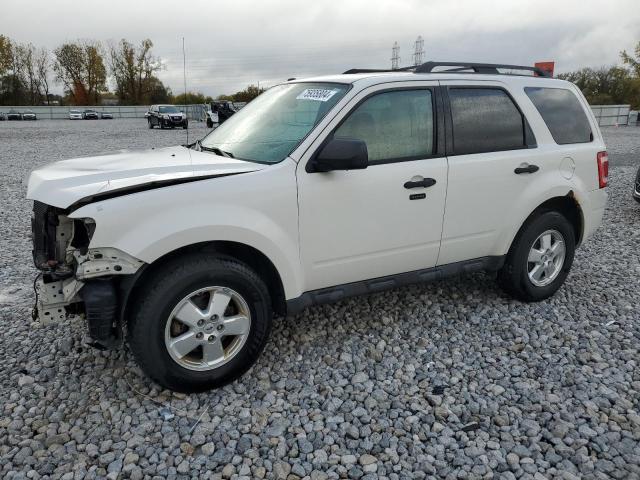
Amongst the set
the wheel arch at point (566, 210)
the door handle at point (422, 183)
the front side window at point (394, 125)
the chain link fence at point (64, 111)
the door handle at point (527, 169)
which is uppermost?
the chain link fence at point (64, 111)

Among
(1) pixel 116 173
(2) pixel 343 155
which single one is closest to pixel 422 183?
(2) pixel 343 155

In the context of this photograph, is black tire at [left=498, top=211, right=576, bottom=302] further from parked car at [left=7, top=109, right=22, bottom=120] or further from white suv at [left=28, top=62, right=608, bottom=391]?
parked car at [left=7, top=109, right=22, bottom=120]

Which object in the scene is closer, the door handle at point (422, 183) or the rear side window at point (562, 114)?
the door handle at point (422, 183)

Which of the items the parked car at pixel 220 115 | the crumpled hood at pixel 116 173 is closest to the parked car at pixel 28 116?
the parked car at pixel 220 115

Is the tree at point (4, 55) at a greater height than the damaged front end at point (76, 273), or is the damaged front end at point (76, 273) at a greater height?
the tree at point (4, 55)

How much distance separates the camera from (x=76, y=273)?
2.80m

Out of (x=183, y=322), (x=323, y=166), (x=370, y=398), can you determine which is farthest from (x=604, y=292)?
(x=183, y=322)

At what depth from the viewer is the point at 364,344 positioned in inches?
152

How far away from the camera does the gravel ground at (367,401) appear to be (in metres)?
2.66

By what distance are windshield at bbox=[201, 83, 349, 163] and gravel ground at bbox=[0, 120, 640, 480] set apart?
1.43 metres

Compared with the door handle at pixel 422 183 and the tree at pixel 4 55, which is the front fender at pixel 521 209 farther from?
the tree at pixel 4 55

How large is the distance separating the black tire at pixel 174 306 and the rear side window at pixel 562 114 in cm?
284

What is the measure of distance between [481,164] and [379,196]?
0.96m

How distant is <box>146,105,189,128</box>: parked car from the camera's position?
32.2 meters
